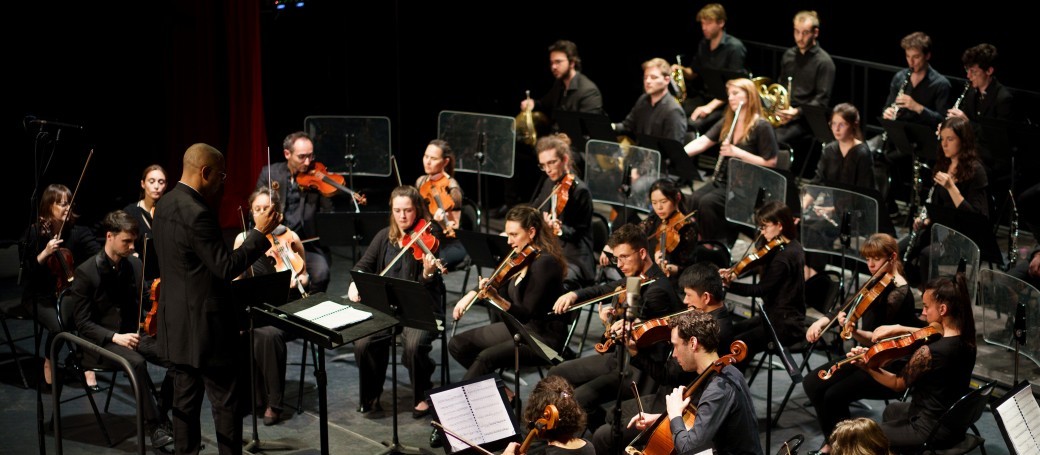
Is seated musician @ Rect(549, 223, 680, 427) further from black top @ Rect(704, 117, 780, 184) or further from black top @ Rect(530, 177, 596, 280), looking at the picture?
black top @ Rect(704, 117, 780, 184)

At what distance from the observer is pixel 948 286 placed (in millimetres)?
5629

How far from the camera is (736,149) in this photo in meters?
8.55

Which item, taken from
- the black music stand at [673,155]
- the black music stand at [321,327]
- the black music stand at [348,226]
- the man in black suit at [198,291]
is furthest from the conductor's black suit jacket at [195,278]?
the black music stand at [673,155]

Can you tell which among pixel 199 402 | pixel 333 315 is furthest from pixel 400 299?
pixel 199 402

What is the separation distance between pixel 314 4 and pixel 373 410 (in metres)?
5.19

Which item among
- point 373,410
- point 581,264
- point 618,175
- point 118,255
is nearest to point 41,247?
point 118,255

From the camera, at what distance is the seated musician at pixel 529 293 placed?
21.9 ft

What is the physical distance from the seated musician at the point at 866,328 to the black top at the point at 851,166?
1.69 m

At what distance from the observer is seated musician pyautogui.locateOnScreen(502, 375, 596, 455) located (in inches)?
192

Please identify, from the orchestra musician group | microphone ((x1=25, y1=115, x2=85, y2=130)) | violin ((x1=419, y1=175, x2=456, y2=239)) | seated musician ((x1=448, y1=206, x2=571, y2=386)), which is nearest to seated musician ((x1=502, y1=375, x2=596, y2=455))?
the orchestra musician group

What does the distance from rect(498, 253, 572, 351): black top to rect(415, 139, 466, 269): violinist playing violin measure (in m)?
1.58

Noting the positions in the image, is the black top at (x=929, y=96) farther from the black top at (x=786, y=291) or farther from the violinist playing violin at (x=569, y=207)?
the violinist playing violin at (x=569, y=207)

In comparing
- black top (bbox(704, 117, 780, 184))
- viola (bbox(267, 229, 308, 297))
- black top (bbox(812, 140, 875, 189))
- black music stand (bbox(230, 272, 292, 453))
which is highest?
black top (bbox(704, 117, 780, 184))

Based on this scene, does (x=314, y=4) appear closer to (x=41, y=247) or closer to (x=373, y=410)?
(x=41, y=247)
